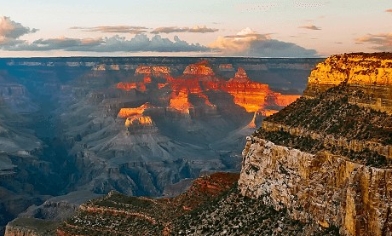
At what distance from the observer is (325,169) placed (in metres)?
30.5

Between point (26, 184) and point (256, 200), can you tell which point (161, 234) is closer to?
point (256, 200)

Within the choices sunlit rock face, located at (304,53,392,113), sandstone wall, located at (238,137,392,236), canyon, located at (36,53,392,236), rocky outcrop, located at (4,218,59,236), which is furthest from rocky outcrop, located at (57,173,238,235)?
rocky outcrop, located at (4,218,59,236)

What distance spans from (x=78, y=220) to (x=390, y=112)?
109 ft

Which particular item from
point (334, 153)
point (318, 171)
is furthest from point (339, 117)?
point (318, 171)

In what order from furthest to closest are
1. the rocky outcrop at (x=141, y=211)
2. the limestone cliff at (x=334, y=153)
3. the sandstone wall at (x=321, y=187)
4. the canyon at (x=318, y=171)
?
the rocky outcrop at (x=141, y=211), the canyon at (x=318, y=171), the limestone cliff at (x=334, y=153), the sandstone wall at (x=321, y=187)

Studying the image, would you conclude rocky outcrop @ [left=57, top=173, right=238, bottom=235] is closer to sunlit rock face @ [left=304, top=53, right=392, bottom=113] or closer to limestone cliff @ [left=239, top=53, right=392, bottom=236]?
limestone cliff @ [left=239, top=53, right=392, bottom=236]

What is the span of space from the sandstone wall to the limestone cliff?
42 millimetres

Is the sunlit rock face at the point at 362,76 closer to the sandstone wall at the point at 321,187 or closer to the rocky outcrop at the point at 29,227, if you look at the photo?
the sandstone wall at the point at 321,187

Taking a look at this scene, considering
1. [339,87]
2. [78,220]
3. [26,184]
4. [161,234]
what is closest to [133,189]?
[26,184]

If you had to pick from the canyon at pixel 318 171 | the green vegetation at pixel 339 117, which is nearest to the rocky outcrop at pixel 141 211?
the canyon at pixel 318 171

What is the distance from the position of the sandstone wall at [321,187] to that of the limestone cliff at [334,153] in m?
0.04

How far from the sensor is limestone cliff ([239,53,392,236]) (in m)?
27.9

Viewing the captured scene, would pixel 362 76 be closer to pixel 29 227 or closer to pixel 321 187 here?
pixel 321 187

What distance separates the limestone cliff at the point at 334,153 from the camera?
91.5 feet
